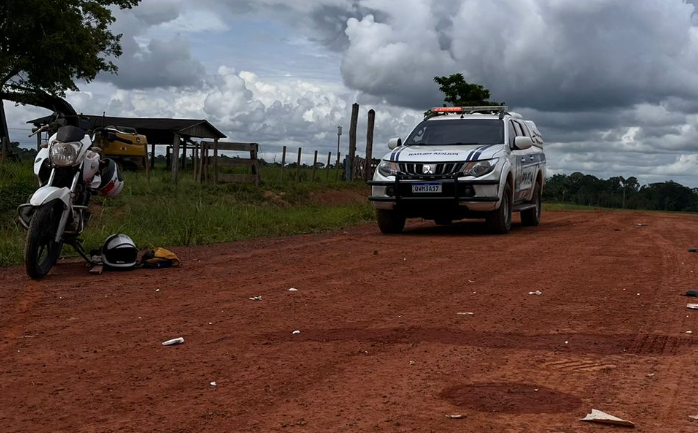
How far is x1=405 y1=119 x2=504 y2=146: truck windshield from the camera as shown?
1348cm

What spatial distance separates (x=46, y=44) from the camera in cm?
3228

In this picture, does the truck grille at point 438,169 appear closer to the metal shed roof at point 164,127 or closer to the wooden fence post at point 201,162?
the wooden fence post at point 201,162

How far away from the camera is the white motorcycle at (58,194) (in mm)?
7359

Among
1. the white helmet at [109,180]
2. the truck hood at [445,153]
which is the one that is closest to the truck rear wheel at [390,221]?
→ the truck hood at [445,153]

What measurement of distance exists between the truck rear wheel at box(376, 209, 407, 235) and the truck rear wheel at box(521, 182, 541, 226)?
3.39 meters

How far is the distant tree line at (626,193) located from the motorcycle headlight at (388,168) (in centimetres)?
4478

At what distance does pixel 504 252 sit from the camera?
32.8ft

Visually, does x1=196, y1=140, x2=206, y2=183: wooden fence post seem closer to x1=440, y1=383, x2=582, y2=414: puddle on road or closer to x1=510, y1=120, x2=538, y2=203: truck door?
x1=510, y1=120, x2=538, y2=203: truck door

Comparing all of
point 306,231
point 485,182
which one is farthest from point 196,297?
point 306,231

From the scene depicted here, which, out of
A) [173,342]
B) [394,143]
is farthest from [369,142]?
[173,342]

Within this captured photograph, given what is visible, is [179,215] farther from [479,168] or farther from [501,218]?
[501,218]

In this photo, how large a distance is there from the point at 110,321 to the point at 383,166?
25.9 ft

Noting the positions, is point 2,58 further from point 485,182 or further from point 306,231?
point 485,182

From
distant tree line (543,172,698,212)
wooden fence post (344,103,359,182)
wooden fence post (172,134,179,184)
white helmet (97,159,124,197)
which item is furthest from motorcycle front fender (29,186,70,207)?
distant tree line (543,172,698,212)
